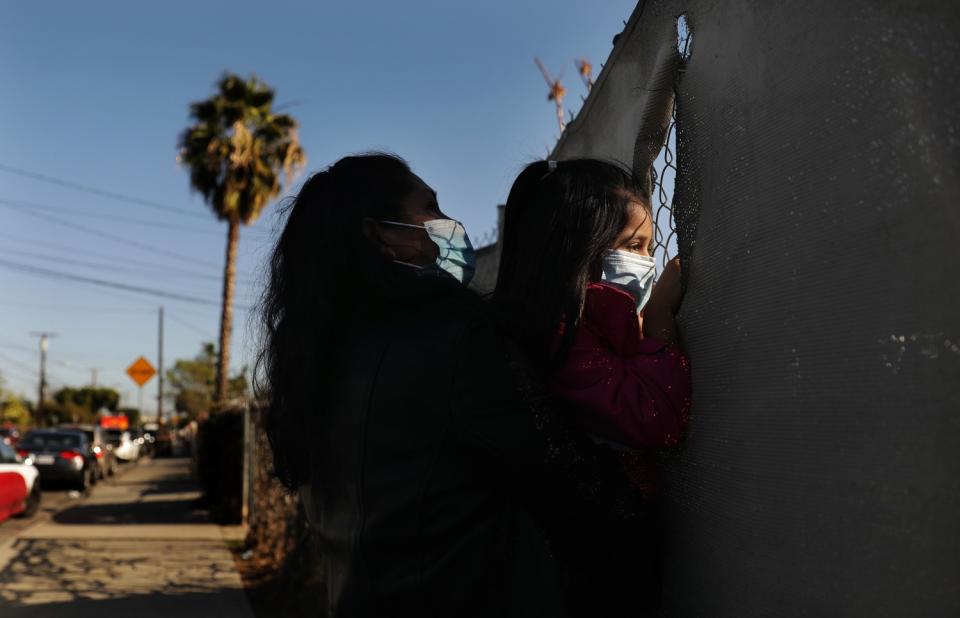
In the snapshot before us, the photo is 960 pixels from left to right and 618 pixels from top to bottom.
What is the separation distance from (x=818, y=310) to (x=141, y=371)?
1142 inches

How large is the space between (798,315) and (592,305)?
424 mm

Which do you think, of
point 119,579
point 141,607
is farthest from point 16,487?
point 141,607

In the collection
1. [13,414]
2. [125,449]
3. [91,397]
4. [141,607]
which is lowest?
[141,607]

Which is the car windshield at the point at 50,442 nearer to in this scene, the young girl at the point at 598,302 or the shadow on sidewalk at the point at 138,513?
the shadow on sidewalk at the point at 138,513

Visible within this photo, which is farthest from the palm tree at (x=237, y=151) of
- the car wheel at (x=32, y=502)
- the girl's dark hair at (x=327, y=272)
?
the girl's dark hair at (x=327, y=272)

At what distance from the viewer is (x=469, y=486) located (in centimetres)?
150

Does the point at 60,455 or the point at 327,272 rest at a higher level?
the point at 327,272

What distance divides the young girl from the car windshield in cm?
2275

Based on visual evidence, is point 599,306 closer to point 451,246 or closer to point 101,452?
point 451,246

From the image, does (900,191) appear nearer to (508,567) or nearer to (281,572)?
(508,567)

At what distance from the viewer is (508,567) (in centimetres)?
151

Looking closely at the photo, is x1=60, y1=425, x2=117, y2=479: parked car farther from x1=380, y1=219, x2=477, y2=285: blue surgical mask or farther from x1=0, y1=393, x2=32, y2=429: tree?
x1=0, y1=393, x2=32, y2=429: tree

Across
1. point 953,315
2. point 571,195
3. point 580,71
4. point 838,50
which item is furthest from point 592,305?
point 580,71

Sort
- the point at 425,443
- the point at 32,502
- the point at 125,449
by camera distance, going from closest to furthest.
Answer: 1. the point at 425,443
2. the point at 32,502
3. the point at 125,449
